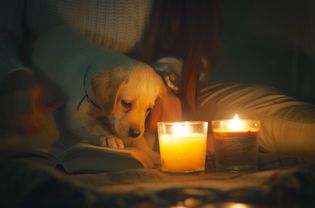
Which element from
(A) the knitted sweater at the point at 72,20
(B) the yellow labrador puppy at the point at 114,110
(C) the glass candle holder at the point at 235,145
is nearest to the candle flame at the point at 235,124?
(C) the glass candle holder at the point at 235,145

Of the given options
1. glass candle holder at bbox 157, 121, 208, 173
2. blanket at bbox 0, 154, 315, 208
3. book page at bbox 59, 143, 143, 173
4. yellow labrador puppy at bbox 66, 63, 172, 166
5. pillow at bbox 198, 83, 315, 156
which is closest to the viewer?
blanket at bbox 0, 154, 315, 208

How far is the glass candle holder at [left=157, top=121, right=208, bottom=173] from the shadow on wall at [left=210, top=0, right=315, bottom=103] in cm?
39

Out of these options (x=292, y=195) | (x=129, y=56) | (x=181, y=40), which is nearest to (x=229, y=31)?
(x=181, y=40)

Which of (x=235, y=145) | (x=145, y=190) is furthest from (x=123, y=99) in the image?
(x=145, y=190)

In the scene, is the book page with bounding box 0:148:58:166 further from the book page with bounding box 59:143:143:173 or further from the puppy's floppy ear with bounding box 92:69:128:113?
the puppy's floppy ear with bounding box 92:69:128:113

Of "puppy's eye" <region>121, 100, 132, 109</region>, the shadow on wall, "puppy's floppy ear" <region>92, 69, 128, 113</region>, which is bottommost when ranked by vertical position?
"puppy's eye" <region>121, 100, 132, 109</region>

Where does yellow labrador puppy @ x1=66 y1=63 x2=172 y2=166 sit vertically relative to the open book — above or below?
above

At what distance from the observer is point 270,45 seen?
1889 millimetres

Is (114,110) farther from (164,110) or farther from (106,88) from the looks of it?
→ (164,110)

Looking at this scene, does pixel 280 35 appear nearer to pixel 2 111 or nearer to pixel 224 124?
pixel 224 124

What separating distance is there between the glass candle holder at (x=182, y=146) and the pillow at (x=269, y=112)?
0.34 metres

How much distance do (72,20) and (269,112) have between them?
0.69 meters

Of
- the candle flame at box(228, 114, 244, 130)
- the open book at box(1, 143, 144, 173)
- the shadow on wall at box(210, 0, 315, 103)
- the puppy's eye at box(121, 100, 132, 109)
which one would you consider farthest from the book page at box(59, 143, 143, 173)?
the shadow on wall at box(210, 0, 315, 103)

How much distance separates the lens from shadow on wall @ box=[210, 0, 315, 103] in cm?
185
